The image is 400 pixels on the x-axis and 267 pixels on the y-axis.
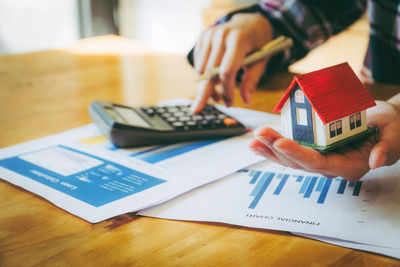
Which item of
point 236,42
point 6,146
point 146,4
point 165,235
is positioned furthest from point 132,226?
point 146,4

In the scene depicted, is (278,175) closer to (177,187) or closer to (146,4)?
(177,187)

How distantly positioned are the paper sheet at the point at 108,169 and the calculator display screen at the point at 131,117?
0.14 feet

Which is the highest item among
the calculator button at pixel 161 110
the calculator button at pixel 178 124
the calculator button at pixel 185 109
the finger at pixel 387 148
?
the finger at pixel 387 148

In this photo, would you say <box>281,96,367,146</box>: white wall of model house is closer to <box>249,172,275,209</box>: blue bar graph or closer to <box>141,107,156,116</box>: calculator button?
<box>249,172,275,209</box>: blue bar graph

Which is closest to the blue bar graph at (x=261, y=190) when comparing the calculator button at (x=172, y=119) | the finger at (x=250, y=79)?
the calculator button at (x=172, y=119)

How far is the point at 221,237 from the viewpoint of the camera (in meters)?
0.41

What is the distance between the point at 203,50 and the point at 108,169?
15.5 inches

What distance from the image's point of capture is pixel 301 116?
0.46m

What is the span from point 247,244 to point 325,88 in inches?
6.8

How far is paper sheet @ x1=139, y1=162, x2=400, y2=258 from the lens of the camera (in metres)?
0.41

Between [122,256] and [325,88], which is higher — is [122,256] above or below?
below

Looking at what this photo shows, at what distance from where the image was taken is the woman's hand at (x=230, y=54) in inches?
30.6

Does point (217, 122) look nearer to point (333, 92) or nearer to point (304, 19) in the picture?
point (333, 92)

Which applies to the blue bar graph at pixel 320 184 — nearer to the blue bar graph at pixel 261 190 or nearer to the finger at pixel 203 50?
the blue bar graph at pixel 261 190
